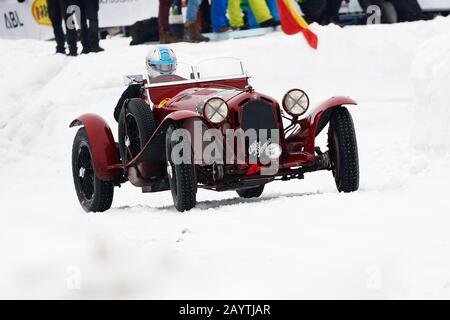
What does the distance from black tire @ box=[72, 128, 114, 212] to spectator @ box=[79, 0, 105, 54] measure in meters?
7.12

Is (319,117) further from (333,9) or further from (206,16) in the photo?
(206,16)

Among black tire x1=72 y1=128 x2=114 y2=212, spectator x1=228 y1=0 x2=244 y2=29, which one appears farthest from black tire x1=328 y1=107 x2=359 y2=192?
spectator x1=228 y1=0 x2=244 y2=29

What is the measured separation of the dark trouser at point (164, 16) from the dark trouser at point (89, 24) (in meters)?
1.14

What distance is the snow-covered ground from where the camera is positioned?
6.00m

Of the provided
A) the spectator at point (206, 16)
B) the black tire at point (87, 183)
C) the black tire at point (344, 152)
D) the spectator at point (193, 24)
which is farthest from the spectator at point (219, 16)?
the black tire at point (344, 152)

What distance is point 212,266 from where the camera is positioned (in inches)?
248

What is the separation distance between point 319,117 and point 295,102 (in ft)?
0.83

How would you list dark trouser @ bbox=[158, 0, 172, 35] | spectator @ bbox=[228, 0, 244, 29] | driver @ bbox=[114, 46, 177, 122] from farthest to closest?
spectator @ bbox=[228, 0, 244, 29], dark trouser @ bbox=[158, 0, 172, 35], driver @ bbox=[114, 46, 177, 122]

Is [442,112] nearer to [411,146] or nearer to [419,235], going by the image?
[411,146]

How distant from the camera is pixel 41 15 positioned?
21688 millimetres

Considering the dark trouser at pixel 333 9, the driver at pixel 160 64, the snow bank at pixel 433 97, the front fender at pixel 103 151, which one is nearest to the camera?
the snow bank at pixel 433 97

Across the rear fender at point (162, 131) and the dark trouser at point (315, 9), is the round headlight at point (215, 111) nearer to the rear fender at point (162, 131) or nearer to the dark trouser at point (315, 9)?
the rear fender at point (162, 131)

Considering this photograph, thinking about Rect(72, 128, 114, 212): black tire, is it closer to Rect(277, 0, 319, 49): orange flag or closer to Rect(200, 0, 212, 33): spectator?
Rect(277, 0, 319, 49): orange flag

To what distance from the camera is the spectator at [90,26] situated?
1770cm
